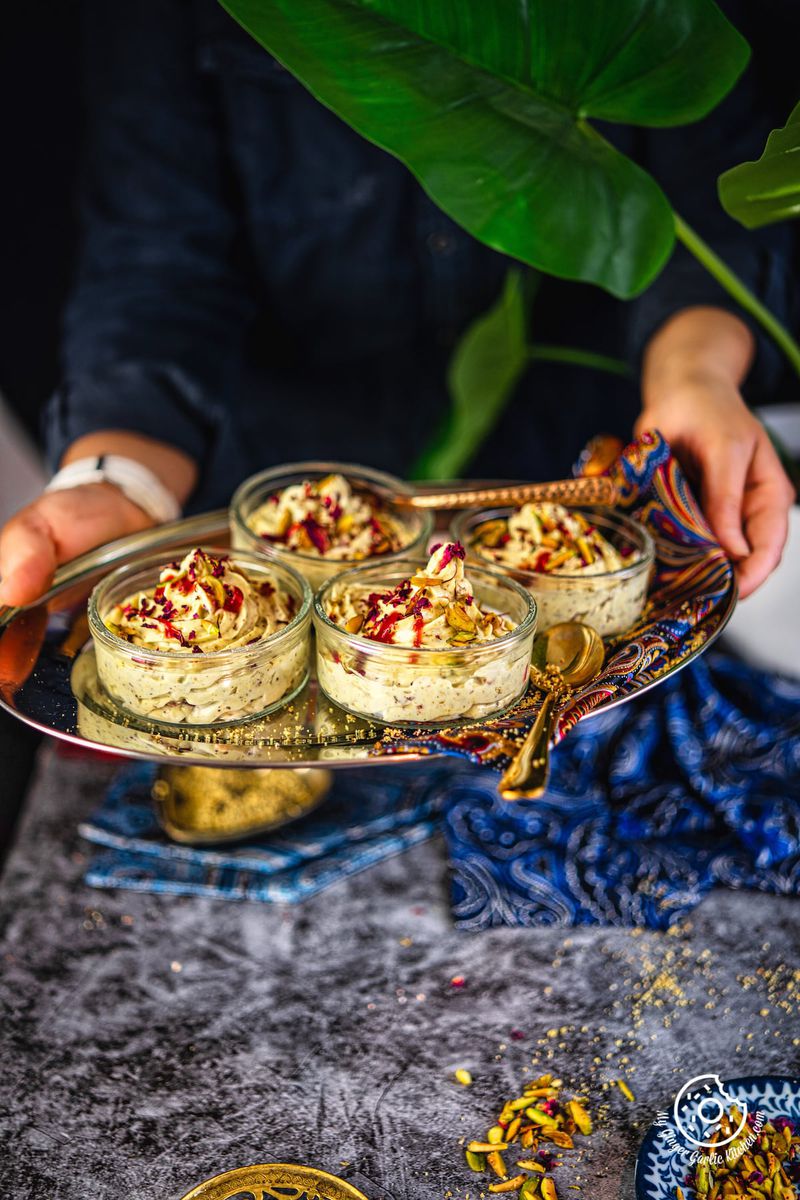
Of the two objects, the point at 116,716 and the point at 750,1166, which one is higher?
the point at 116,716

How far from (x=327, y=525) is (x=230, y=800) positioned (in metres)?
0.48

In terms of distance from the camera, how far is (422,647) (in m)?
1.18

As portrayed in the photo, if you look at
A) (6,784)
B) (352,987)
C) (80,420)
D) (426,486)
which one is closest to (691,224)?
(426,486)

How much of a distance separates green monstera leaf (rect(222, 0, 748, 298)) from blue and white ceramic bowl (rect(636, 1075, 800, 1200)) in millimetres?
1040

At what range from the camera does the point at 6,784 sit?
1.89 m

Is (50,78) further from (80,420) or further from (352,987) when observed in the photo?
(352,987)

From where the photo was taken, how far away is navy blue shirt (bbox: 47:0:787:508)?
197 cm

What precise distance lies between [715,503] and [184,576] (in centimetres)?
80

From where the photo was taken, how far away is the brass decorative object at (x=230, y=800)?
1561mm

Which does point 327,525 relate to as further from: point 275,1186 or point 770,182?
point 275,1186

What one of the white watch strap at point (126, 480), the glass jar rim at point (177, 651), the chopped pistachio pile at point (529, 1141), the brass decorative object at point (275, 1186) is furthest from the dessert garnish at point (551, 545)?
the brass decorative object at point (275, 1186)

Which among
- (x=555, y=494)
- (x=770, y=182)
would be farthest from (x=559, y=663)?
(x=770, y=182)

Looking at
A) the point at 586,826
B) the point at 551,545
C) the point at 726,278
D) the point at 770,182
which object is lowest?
the point at 586,826

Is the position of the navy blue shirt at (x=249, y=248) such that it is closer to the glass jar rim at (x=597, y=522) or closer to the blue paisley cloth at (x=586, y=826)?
the glass jar rim at (x=597, y=522)
